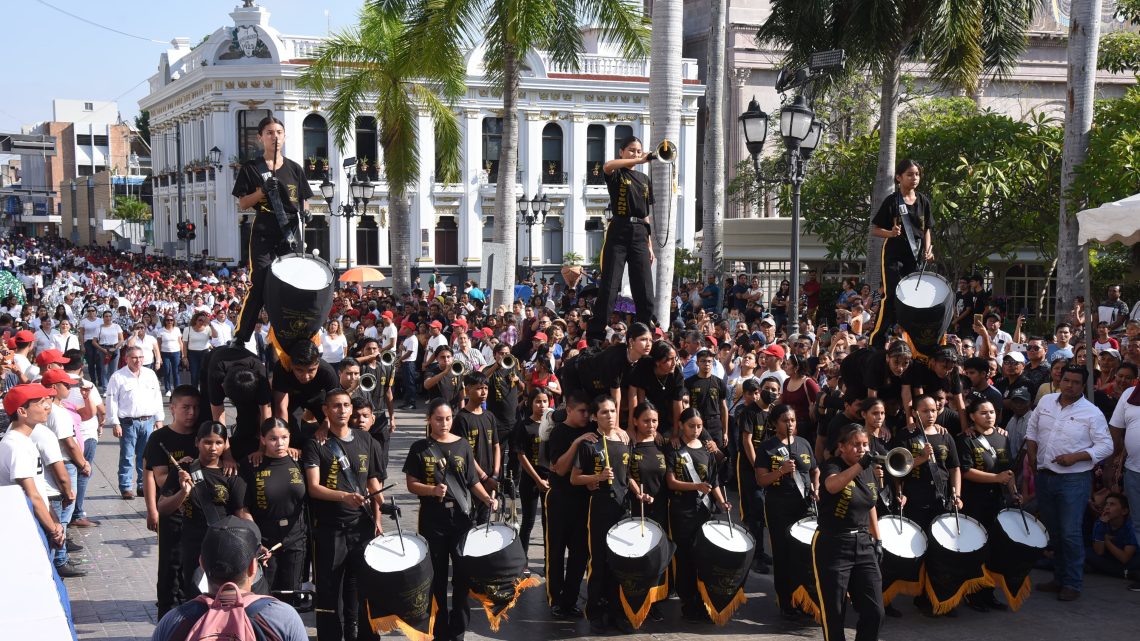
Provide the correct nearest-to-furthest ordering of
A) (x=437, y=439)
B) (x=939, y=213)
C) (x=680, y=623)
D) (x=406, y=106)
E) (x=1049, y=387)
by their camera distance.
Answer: (x=437, y=439)
(x=680, y=623)
(x=1049, y=387)
(x=939, y=213)
(x=406, y=106)

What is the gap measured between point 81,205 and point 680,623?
9240 cm

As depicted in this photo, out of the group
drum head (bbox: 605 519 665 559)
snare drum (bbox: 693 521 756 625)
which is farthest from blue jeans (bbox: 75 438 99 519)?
snare drum (bbox: 693 521 756 625)

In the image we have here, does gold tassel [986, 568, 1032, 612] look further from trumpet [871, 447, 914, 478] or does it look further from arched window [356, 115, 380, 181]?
arched window [356, 115, 380, 181]

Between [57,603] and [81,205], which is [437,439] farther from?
[81,205]

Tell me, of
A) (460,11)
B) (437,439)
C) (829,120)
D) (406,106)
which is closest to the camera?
(437,439)

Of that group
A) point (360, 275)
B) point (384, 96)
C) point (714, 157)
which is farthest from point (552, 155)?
point (714, 157)

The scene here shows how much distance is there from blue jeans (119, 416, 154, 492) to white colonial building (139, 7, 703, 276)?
102 ft

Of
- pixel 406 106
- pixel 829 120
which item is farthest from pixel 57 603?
pixel 829 120

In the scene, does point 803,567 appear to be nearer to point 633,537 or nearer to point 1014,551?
point 633,537

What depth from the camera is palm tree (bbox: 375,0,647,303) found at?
19.7 metres

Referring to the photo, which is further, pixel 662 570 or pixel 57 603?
pixel 662 570

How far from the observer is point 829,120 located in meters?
34.4

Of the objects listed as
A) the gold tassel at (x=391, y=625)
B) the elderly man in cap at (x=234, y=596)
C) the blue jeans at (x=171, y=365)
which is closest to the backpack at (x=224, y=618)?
the elderly man in cap at (x=234, y=596)

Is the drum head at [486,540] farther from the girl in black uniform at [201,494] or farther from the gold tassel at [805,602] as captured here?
the gold tassel at [805,602]
